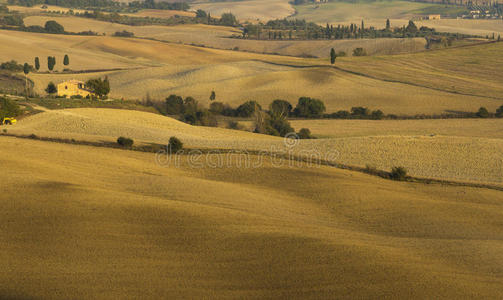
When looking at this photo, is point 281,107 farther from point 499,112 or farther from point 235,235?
point 235,235

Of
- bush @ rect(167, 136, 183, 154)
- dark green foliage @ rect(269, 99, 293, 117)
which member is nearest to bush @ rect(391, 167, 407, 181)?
bush @ rect(167, 136, 183, 154)

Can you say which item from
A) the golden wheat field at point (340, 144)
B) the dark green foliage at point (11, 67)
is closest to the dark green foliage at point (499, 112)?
the golden wheat field at point (340, 144)

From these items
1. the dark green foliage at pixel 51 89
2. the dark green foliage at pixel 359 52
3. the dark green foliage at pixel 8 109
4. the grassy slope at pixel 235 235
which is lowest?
the grassy slope at pixel 235 235

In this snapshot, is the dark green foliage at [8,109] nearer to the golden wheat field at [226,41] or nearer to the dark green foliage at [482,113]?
the dark green foliage at [482,113]

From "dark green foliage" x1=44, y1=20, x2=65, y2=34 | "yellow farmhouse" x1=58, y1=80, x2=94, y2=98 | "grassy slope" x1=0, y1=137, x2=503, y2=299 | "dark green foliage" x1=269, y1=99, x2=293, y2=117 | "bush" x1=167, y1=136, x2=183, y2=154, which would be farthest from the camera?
"dark green foliage" x1=44, y1=20, x2=65, y2=34

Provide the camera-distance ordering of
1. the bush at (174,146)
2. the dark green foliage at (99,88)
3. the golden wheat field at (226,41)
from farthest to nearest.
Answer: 1. the golden wheat field at (226,41)
2. the dark green foliage at (99,88)
3. the bush at (174,146)

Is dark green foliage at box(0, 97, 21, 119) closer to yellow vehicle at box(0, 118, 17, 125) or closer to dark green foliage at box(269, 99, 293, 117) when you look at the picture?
yellow vehicle at box(0, 118, 17, 125)

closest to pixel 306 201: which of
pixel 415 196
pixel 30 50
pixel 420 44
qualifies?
pixel 415 196
